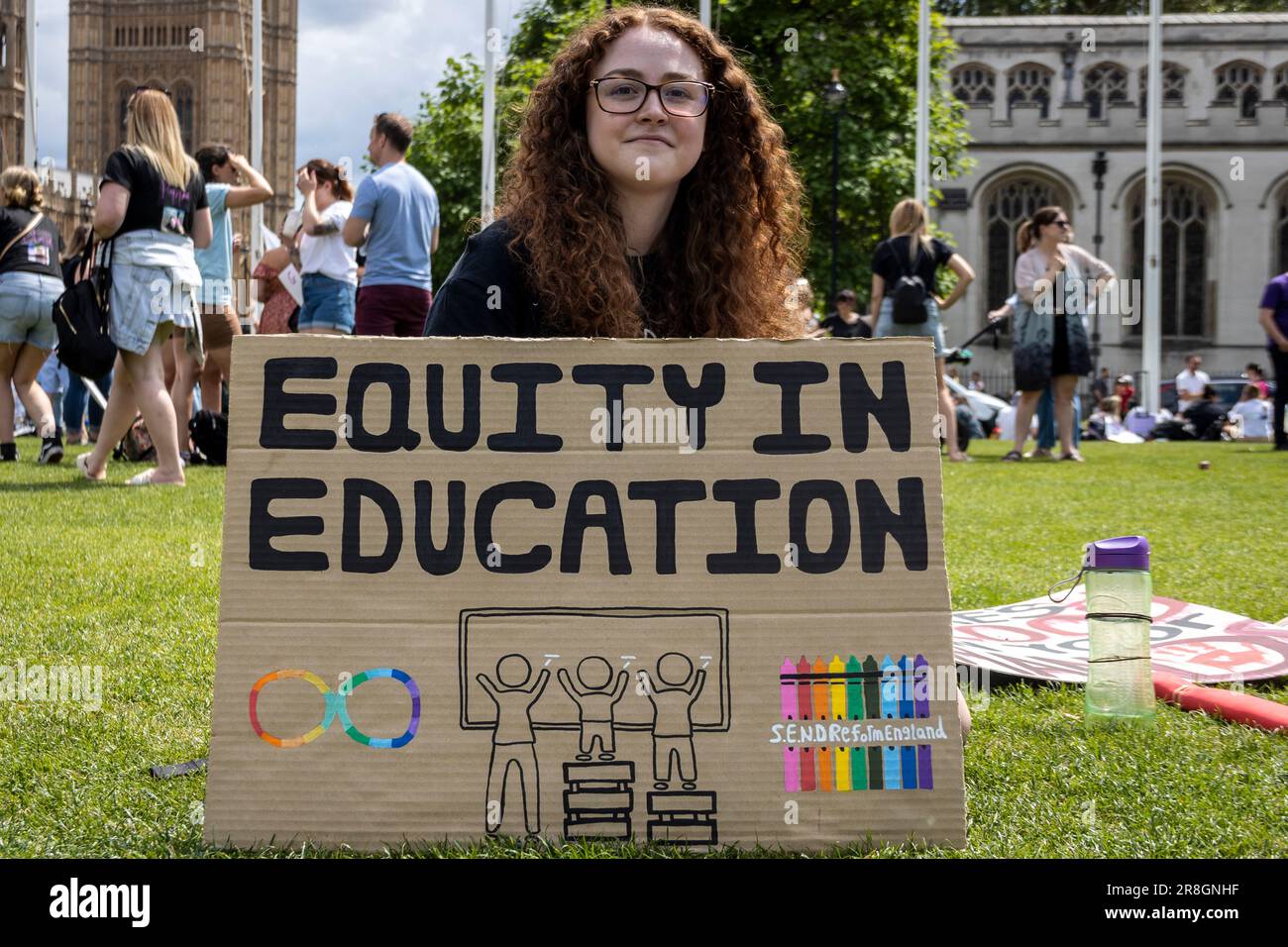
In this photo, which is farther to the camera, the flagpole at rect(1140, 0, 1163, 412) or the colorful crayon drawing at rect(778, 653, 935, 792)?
the flagpole at rect(1140, 0, 1163, 412)

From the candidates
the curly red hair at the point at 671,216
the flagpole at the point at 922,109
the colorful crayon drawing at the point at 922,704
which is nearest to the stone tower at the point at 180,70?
the flagpole at the point at 922,109

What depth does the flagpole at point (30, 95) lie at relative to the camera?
72.4 ft

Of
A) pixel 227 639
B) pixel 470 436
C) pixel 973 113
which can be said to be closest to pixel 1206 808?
pixel 470 436

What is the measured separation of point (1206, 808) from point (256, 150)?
1048 inches

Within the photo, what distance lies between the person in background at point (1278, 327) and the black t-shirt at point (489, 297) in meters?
11.4

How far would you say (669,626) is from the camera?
2.26m

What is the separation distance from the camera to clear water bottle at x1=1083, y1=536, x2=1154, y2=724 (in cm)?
297

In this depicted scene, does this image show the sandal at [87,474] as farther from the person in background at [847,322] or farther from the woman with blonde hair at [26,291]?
the person in background at [847,322]

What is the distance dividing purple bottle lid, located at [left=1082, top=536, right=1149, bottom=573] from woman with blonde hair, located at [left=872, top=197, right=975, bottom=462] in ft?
22.7

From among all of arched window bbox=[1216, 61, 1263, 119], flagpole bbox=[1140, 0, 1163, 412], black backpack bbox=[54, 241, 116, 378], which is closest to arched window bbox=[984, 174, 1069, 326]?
arched window bbox=[1216, 61, 1263, 119]

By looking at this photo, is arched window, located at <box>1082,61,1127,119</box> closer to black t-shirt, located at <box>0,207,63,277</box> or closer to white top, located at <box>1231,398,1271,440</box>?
white top, located at <box>1231,398,1271,440</box>

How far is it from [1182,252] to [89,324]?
1810 inches

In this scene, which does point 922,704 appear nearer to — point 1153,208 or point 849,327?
point 849,327

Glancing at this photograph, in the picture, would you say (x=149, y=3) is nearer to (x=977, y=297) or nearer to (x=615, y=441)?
(x=977, y=297)
